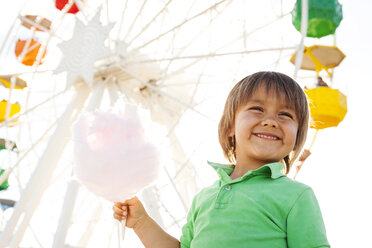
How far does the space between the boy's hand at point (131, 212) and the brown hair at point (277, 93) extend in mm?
409

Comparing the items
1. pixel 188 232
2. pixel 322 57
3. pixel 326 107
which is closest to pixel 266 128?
pixel 188 232

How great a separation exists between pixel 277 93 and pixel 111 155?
0.59 metres

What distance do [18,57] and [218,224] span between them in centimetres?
578

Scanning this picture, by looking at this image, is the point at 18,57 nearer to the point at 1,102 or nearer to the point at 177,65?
the point at 1,102

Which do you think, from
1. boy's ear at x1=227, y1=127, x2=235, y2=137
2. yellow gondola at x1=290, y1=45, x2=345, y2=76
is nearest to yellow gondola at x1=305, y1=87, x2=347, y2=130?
yellow gondola at x1=290, y1=45, x2=345, y2=76

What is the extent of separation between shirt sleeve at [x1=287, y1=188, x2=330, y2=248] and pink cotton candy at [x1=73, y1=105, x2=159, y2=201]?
55cm

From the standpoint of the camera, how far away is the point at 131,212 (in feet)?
5.16

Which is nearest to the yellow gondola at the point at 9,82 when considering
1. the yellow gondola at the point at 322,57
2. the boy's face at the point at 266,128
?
the yellow gondola at the point at 322,57

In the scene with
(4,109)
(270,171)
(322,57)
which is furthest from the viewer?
(4,109)

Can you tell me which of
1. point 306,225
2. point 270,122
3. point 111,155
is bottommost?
point 306,225

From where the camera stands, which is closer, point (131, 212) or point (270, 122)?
point (270, 122)

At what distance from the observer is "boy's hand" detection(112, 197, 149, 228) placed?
1567 millimetres

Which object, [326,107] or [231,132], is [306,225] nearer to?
[231,132]

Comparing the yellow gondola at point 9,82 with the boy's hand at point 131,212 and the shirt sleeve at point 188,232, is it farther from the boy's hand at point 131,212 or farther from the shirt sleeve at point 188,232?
the shirt sleeve at point 188,232
